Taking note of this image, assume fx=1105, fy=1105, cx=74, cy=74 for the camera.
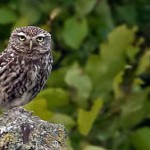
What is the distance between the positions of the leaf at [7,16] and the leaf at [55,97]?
1090 millimetres

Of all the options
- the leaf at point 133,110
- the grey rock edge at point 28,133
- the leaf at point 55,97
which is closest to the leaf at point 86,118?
the leaf at point 55,97

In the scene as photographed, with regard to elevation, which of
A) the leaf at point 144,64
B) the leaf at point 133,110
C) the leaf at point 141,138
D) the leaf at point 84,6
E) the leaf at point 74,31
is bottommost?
the leaf at point 141,138

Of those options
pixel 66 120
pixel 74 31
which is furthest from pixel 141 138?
pixel 74 31

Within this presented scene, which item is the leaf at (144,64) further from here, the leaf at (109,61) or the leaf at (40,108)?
the leaf at (40,108)

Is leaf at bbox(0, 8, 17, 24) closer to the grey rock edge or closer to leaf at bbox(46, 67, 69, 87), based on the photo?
leaf at bbox(46, 67, 69, 87)

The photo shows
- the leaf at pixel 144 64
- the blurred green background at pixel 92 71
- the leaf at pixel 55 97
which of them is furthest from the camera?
the leaf at pixel 144 64

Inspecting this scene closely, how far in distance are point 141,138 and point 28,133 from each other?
17.6 feet

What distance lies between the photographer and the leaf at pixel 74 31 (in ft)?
34.3

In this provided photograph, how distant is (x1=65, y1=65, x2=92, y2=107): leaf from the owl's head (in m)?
2.56

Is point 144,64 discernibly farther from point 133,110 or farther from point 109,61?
point 133,110

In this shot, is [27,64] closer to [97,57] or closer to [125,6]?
[97,57]

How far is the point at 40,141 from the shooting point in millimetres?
4746

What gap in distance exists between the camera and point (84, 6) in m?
10.8

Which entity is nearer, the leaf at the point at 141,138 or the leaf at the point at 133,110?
the leaf at the point at 141,138
